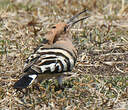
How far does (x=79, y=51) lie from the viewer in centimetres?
543

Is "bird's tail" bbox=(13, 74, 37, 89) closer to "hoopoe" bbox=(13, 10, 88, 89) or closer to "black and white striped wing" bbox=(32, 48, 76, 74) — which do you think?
"hoopoe" bbox=(13, 10, 88, 89)

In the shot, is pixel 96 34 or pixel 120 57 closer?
pixel 120 57

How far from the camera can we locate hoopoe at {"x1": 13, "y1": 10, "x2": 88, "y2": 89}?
3.95 metres

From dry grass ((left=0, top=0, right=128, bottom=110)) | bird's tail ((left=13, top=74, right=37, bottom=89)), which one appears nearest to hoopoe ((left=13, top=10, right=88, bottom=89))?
bird's tail ((left=13, top=74, right=37, bottom=89))

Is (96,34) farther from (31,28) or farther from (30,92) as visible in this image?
(30,92)

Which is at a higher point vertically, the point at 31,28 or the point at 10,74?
the point at 31,28

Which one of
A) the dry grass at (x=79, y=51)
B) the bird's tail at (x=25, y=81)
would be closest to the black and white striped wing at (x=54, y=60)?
the bird's tail at (x=25, y=81)

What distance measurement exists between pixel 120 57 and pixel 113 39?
0.49 m

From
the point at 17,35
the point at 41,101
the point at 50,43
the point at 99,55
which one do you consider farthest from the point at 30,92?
the point at 17,35

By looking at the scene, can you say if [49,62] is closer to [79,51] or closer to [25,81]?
[25,81]

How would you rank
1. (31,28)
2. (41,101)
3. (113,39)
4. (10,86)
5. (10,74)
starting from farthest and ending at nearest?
(31,28) → (113,39) → (10,74) → (10,86) → (41,101)

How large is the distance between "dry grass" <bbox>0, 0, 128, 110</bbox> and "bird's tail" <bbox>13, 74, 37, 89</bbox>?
0.21 m

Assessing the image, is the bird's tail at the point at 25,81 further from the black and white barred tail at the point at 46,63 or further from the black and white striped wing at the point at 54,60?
the black and white striped wing at the point at 54,60

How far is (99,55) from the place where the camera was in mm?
5273
